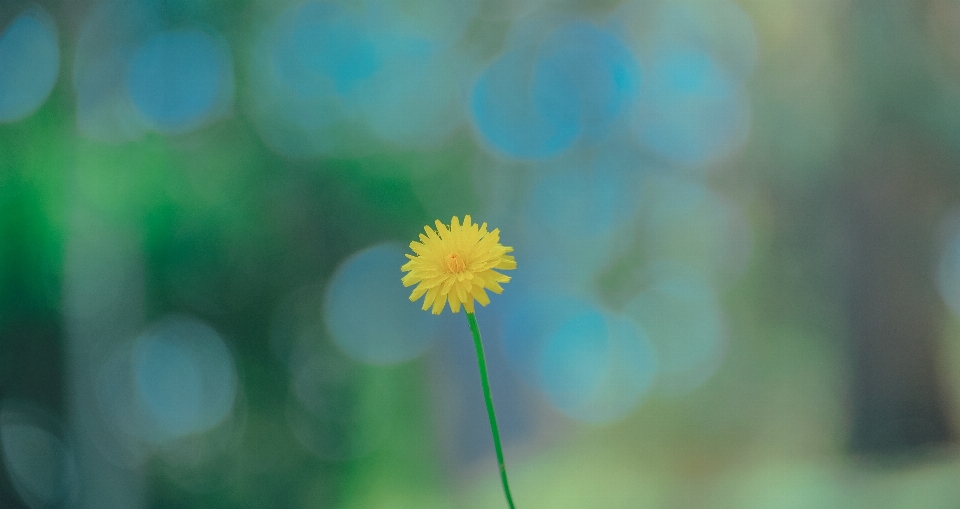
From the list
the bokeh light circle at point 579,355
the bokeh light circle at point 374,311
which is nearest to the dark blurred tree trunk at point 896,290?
the bokeh light circle at point 579,355

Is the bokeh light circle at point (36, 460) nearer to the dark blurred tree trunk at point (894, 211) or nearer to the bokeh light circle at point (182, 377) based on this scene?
the bokeh light circle at point (182, 377)

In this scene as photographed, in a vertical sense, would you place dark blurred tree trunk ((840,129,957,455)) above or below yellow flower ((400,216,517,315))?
below

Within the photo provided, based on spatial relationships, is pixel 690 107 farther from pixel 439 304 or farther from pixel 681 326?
pixel 439 304

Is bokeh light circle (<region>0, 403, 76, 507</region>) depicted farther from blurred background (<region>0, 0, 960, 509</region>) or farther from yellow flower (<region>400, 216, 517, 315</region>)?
yellow flower (<region>400, 216, 517, 315</region>)

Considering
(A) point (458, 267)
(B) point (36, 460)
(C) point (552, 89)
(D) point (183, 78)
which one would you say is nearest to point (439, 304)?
(A) point (458, 267)

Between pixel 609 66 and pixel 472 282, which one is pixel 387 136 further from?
pixel 472 282

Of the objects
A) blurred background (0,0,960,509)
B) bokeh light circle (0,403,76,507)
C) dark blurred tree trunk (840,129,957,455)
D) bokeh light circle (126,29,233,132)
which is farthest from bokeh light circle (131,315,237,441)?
dark blurred tree trunk (840,129,957,455)

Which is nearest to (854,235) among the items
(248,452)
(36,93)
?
(248,452)
